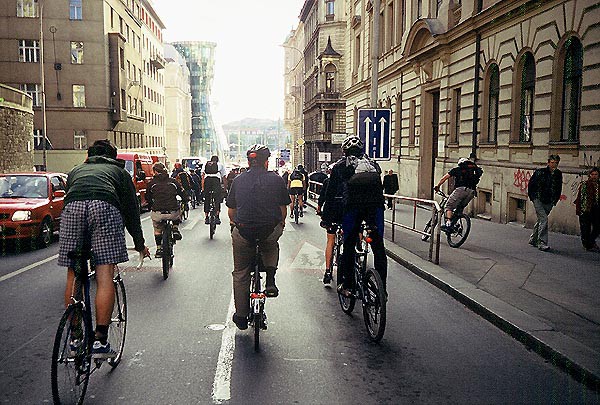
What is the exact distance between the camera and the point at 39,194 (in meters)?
13.4

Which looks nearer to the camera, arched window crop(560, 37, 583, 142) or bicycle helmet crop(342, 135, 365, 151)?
bicycle helmet crop(342, 135, 365, 151)

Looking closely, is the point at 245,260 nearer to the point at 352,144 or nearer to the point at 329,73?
the point at 352,144

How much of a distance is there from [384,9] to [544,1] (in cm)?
1756

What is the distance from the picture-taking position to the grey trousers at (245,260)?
593 cm

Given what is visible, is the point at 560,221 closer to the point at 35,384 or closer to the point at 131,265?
the point at 131,265

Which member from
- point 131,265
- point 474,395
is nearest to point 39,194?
point 131,265

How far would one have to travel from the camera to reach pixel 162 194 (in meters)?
9.95

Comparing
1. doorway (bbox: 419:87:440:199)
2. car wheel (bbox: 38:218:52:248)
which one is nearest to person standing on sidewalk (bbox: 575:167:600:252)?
car wheel (bbox: 38:218:52:248)

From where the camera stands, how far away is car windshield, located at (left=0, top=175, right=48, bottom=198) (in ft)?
43.6

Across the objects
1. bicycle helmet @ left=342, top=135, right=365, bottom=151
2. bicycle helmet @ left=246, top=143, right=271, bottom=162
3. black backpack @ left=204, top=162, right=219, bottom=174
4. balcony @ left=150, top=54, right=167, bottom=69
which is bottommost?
black backpack @ left=204, top=162, right=219, bottom=174

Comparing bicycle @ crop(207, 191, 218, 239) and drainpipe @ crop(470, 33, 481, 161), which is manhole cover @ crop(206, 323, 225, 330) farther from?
drainpipe @ crop(470, 33, 481, 161)

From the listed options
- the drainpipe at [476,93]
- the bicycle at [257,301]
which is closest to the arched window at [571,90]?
the drainpipe at [476,93]

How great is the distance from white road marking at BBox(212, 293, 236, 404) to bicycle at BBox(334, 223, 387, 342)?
143 centimetres

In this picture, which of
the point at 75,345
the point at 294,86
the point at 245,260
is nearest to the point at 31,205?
the point at 245,260
